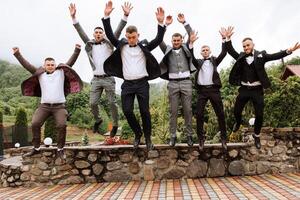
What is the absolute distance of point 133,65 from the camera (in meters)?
6.07

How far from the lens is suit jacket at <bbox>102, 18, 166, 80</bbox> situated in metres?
6.12

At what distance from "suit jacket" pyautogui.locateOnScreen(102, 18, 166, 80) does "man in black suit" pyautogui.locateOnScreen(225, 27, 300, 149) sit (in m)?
1.23

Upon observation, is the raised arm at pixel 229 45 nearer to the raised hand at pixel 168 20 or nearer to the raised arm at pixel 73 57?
the raised hand at pixel 168 20

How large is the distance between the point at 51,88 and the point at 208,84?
2.61 m

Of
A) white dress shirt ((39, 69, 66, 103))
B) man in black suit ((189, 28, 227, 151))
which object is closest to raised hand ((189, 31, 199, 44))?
man in black suit ((189, 28, 227, 151))

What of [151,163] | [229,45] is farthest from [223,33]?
[151,163]

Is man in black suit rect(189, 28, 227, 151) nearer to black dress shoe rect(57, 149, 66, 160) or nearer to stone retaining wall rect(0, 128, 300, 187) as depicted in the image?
stone retaining wall rect(0, 128, 300, 187)

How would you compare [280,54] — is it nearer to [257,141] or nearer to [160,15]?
[257,141]

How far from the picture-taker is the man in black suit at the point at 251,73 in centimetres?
619

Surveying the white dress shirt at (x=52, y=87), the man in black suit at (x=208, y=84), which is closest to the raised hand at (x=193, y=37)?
the man in black suit at (x=208, y=84)

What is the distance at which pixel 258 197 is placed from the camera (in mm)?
4852

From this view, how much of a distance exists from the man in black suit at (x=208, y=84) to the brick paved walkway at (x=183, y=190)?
828 millimetres

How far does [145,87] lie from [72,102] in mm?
12371

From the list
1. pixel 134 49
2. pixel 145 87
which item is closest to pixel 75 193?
pixel 145 87
